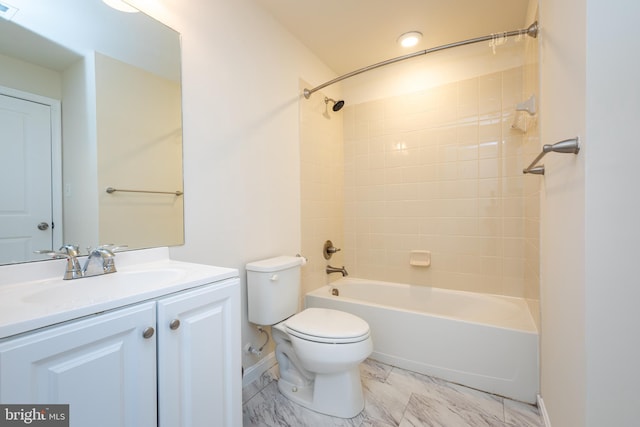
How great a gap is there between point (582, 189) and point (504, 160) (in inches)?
58.0

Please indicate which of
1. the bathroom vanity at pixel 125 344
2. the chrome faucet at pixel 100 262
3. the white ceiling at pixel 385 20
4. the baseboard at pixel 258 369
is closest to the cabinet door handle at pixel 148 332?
the bathroom vanity at pixel 125 344

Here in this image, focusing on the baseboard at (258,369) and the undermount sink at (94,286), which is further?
the baseboard at (258,369)

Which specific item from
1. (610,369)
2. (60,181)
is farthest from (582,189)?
(60,181)

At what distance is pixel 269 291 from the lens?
1.63 metres

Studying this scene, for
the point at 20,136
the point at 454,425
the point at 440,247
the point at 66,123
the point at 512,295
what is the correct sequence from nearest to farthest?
1. the point at 20,136
2. the point at 66,123
3. the point at 454,425
4. the point at 512,295
5. the point at 440,247

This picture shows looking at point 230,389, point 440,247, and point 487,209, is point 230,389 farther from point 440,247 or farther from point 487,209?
point 487,209

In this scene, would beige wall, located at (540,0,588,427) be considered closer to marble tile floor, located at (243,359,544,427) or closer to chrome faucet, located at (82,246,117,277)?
marble tile floor, located at (243,359,544,427)

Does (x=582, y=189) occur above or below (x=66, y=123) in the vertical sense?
below

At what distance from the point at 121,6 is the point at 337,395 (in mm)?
2117

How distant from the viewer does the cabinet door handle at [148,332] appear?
77 cm

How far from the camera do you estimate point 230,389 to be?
1.03m

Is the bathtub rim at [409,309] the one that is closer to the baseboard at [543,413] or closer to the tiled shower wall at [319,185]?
the tiled shower wall at [319,185]

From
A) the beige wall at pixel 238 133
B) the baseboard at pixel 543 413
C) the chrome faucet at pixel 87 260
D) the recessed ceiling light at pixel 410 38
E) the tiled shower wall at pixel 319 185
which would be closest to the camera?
the chrome faucet at pixel 87 260

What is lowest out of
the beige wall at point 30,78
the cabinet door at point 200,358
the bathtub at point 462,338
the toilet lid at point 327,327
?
the bathtub at point 462,338
